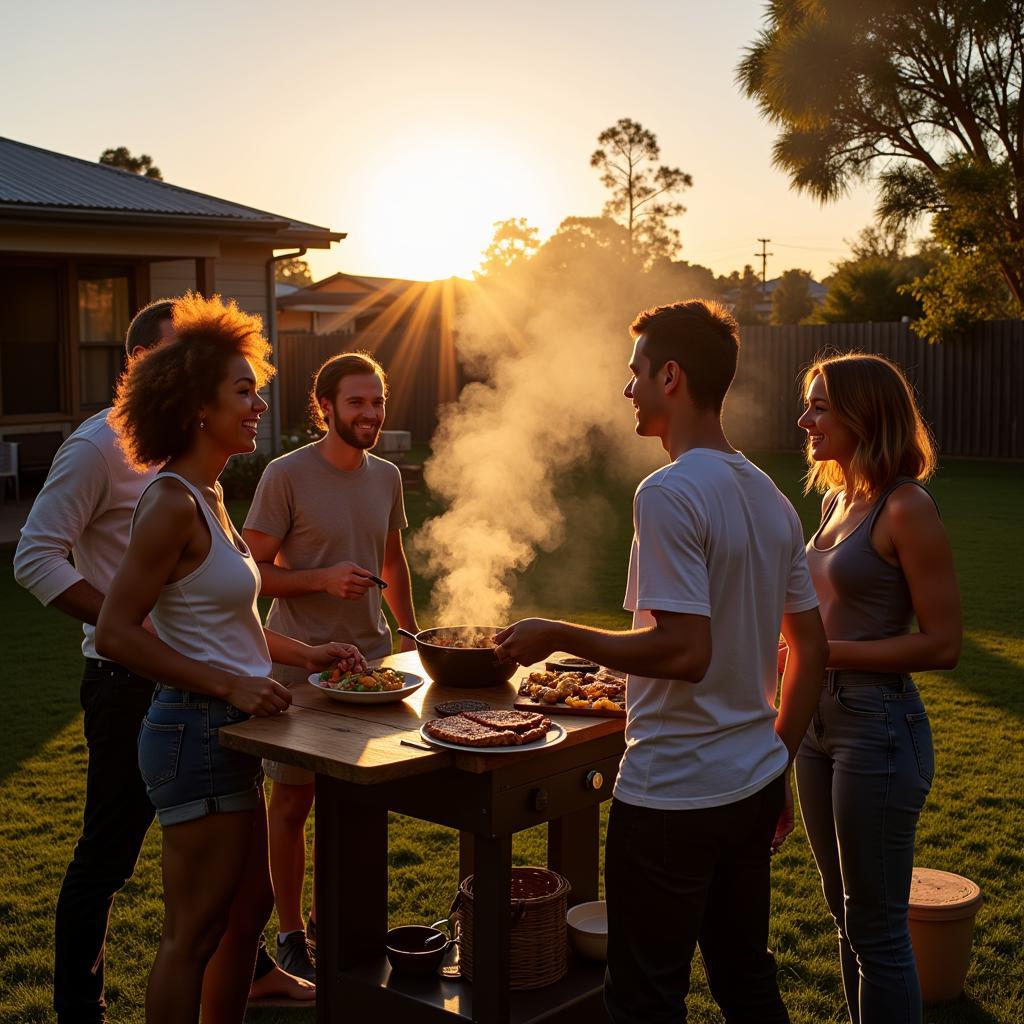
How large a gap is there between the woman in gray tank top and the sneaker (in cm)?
175

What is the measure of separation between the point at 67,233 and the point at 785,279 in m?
52.3

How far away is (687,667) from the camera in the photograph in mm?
2293

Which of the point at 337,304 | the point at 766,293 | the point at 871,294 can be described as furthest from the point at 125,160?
the point at 766,293

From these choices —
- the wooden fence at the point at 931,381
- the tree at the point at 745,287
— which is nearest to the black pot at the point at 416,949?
the wooden fence at the point at 931,381

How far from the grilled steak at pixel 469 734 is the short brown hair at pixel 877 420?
109cm

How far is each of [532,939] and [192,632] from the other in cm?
132

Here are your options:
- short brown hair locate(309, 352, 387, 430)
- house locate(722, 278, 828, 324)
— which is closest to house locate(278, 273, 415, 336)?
short brown hair locate(309, 352, 387, 430)

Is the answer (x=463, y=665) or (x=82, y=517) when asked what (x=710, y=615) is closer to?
(x=463, y=665)

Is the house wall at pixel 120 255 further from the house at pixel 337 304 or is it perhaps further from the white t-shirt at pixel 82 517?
the house at pixel 337 304

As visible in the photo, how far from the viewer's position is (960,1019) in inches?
140

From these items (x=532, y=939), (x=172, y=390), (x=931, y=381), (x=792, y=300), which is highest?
(x=792, y=300)

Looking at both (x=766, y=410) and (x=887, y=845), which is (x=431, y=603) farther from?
(x=766, y=410)

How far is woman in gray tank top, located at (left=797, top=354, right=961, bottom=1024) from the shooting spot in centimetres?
281

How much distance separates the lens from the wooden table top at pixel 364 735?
8.61ft
